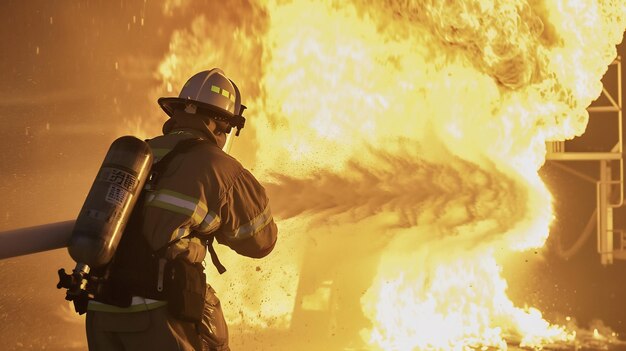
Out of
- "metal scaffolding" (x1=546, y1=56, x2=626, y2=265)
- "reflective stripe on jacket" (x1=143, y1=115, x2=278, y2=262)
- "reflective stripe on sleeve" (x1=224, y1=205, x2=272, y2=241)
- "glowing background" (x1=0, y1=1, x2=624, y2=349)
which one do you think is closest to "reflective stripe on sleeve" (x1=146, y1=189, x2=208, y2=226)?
"reflective stripe on jacket" (x1=143, y1=115, x2=278, y2=262)

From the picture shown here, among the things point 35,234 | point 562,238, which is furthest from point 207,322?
point 562,238

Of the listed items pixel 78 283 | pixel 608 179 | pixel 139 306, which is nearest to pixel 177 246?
pixel 139 306

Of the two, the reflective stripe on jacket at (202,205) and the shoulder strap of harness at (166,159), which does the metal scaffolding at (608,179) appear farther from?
the shoulder strap of harness at (166,159)

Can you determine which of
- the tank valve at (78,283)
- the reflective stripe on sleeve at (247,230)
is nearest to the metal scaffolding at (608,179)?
the reflective stripe on sleeve at (247,230)

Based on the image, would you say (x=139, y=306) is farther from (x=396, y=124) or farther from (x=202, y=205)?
(x=396, y=124)

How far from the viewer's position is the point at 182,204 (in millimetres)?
2750

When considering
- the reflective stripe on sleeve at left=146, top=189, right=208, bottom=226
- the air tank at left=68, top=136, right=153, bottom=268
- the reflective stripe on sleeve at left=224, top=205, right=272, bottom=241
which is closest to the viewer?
the air tank at left=68, top=136, right=153, bottom=268

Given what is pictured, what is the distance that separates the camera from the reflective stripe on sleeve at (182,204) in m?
2.74

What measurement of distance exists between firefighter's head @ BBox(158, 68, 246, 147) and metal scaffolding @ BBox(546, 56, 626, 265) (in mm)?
10234

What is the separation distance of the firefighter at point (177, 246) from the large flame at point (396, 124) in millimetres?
4153

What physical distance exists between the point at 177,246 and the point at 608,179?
35.8 feet

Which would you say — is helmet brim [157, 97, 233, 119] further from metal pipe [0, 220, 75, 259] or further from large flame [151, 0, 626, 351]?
large flame [151, 0, 626, 351]

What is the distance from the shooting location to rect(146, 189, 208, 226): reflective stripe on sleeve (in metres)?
2.74

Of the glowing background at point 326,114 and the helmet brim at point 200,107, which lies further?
the glowing background at point 326,114
